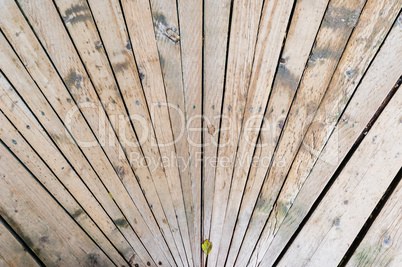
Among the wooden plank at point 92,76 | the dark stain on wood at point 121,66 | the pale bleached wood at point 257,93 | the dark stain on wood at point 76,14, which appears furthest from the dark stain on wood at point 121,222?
the dark stain on wood at point 76,14

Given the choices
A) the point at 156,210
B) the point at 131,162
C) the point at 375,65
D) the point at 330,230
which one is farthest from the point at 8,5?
the point at 330,230

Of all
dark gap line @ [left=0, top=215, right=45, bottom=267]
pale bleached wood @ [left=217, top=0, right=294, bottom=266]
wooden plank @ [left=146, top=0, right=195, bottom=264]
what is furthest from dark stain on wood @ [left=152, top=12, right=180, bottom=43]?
dark gap line @ [left=0, top=215, right=45, bottom=267]

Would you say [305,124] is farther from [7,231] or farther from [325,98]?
[7,231]

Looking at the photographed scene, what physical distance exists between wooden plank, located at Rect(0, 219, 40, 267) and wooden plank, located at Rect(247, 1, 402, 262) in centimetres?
139

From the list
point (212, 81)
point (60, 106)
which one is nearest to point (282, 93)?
point (212, 81)

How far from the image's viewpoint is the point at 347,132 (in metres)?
1.50

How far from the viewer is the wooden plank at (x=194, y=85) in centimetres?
134

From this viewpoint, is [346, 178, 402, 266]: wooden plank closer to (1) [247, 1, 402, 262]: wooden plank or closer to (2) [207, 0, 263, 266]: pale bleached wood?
(1) [247, 1, 402, 262]: wooden plank

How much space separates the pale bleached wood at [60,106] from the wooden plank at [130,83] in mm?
136

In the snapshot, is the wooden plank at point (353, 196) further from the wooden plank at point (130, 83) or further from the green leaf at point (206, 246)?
the wooden plank at point (130, 83)

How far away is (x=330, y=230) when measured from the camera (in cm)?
165

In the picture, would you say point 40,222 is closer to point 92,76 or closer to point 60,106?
point 60,106

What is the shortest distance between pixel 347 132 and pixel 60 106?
156 cm

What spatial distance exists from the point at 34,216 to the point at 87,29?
1.09 m
